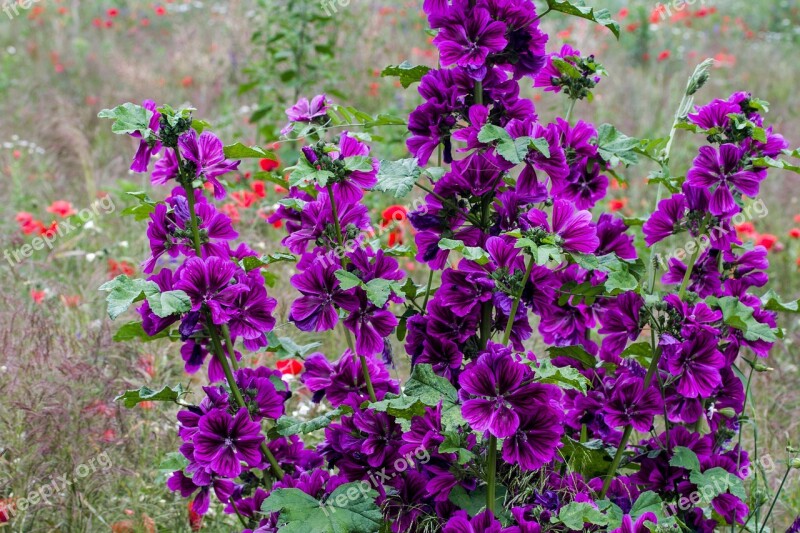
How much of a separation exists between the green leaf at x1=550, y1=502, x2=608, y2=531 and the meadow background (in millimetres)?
723

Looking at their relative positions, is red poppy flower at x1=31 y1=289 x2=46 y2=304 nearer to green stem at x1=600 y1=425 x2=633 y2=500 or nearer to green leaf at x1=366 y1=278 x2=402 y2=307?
green leaf at x1=366 y1=278 x2=402 y2=307

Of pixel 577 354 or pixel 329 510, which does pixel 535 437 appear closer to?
pixel 577 354

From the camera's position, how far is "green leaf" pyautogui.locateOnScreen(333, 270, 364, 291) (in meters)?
1.49

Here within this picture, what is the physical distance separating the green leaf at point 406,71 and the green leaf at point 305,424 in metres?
0.64

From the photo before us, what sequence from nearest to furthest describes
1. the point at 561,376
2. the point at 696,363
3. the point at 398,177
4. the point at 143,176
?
the point at 561,376
the point at 398,177
the point at 696,363
the point at 143,176

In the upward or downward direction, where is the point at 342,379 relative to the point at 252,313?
downward

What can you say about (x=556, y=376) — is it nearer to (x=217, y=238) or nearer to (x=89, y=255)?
(x=217, y=238)

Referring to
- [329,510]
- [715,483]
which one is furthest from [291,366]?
[715,483]

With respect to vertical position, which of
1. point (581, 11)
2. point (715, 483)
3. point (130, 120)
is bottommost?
point (715, 483)

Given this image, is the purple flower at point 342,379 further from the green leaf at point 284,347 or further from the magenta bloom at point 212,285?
the magenta bloom at point 212,285

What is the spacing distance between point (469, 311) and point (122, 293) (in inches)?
24.1

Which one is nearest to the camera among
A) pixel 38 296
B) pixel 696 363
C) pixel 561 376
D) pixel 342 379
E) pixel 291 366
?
pixel 561 376

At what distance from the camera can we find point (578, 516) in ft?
4.72

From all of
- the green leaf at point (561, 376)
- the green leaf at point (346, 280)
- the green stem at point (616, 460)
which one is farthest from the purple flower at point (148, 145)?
the green stem at point (616, 460)
